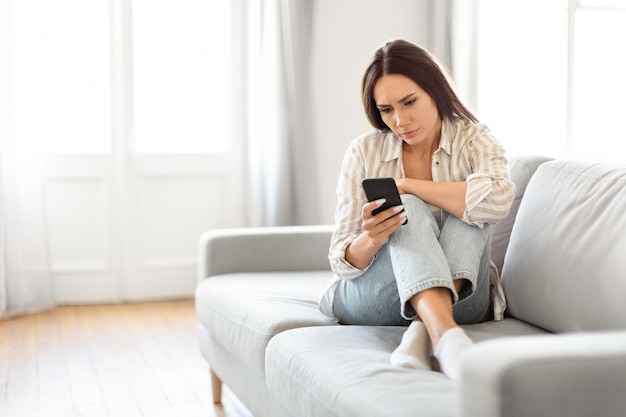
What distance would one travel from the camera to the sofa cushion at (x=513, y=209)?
7.54 feet

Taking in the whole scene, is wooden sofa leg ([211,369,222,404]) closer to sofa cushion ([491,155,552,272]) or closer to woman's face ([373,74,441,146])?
sofa cushion ([491,155,552,272])

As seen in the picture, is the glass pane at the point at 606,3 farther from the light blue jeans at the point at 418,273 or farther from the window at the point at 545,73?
the light blue jeans at the point at 418,273

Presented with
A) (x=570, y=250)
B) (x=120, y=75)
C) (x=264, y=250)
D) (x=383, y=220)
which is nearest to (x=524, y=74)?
(x=120, y=75)

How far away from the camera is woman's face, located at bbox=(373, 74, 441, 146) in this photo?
6.88 feet

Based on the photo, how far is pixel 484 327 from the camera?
204cm

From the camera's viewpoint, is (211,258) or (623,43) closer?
(211,258)

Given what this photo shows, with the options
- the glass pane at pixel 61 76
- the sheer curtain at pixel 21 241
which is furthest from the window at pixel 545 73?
the sheer curtain at pixel 21 241

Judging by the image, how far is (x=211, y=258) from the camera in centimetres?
288

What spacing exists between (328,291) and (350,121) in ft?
9.19

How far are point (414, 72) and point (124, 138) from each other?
281cm

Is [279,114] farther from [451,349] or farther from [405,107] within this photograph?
[451,349]

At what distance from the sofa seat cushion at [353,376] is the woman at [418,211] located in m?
0.08

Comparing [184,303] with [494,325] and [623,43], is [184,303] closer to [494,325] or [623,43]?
[494,325]

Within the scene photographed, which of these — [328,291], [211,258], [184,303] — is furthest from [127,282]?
[328,291]
